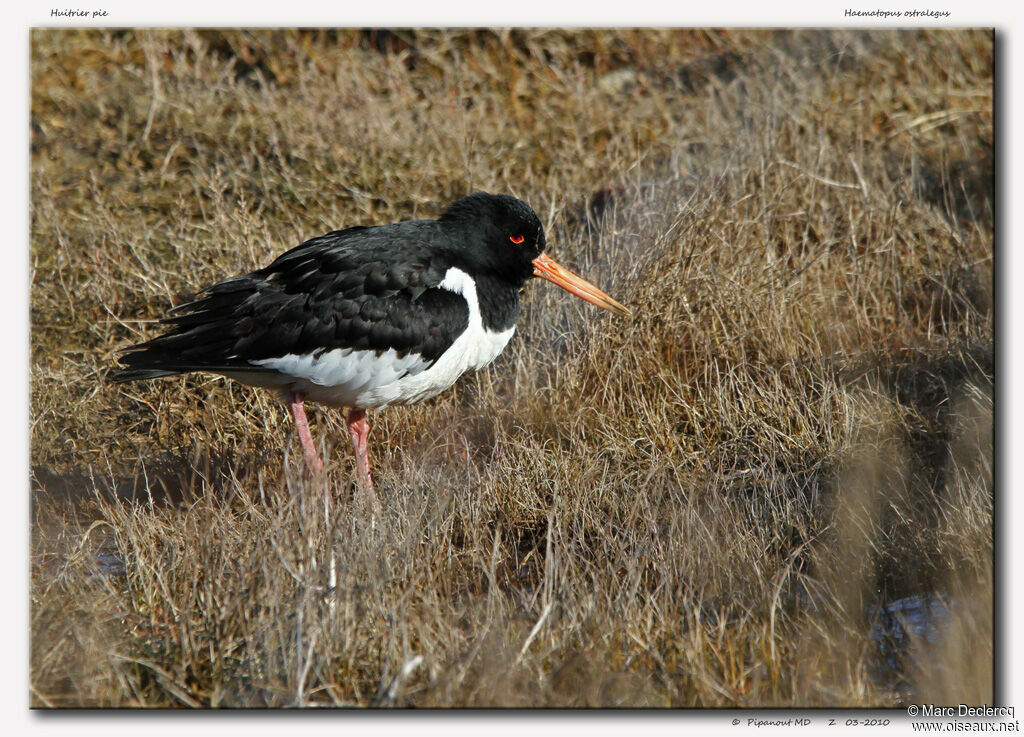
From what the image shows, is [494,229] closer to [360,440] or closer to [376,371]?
[376,371]

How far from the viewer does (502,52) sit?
7.87m

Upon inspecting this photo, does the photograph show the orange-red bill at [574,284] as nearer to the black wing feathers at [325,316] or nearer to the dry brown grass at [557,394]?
the dry brown grass at [557,394]

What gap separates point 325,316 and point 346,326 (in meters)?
0.10

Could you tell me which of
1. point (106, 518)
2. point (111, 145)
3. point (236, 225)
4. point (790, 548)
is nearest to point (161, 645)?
point (106, 518)

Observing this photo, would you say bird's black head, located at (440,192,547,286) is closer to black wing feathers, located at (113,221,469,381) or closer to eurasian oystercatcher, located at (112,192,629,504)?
eurasian oystercatcher, located at (112,192,629,504)

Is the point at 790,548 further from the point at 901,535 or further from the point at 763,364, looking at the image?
the point at 763,364

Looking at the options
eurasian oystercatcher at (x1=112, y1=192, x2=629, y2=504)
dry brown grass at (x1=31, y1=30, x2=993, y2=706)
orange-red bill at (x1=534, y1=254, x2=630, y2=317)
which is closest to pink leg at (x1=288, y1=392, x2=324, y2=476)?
eurasian oystercatcher at (x1=112, y1=192, x2=629, y2=504)

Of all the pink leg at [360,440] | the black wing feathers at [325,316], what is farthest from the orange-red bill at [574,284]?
the pink leg at [360,440]

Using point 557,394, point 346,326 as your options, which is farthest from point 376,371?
point 557,394

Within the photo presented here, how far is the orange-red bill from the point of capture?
510 centimetres

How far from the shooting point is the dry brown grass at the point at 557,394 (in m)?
3.39

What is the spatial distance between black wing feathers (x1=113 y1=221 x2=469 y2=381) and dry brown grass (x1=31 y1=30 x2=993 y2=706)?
50 cm

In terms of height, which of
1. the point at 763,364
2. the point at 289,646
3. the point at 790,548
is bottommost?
the point at 289,646

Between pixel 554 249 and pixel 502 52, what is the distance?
8.78 ft
